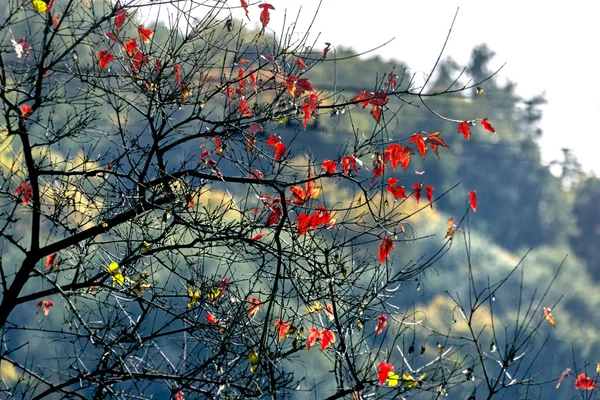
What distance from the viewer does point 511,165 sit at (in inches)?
1093

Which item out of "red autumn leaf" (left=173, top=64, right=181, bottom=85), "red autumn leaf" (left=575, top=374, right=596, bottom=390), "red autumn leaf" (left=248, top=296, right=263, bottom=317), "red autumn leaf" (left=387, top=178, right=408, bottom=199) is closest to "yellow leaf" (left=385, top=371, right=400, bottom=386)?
"red autumn leaf" (left=248, top=296, right=263, bottom=317)

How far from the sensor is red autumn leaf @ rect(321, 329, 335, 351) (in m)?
4.47

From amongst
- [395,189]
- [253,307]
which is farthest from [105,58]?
[395,189]

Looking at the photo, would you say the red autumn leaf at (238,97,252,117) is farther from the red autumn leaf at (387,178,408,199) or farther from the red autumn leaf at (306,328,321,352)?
the red autumn leaf at (306,328,321,352)

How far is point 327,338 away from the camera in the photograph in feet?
14.9

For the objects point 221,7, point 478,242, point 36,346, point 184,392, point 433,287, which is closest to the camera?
point 221,7

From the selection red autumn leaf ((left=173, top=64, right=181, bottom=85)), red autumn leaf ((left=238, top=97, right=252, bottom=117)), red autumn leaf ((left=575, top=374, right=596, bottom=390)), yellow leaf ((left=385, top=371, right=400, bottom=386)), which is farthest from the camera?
red autumn leaf ((left=575, top=374, right=596, bottom=390))

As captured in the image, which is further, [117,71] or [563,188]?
[563,188]

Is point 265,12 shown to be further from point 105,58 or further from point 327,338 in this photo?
point 327,338

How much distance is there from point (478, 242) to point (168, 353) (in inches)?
441

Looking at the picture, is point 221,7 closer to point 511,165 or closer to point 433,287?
point 433,287

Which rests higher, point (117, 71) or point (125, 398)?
point (117, 71)

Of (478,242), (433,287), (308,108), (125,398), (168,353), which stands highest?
(478,242)

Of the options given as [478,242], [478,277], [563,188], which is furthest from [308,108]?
[563,188]
